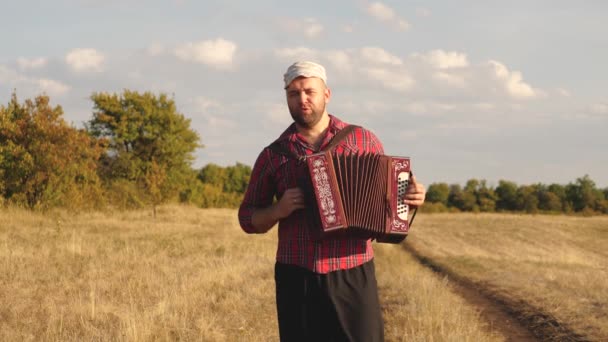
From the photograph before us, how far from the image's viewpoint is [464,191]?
98.2 m

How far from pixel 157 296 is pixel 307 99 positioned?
284 inches

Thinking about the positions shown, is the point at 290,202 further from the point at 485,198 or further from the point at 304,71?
the point at 485,198

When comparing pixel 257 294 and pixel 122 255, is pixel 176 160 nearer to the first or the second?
pixel 122 255

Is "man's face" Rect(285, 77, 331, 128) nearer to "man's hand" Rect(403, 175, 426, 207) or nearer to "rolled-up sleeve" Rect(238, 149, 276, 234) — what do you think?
"rolled-up sleeve" Rect(238, 149, 276, 234)

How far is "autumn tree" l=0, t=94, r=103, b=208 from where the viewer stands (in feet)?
88.6

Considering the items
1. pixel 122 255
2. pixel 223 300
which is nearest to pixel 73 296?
pixel 223 300

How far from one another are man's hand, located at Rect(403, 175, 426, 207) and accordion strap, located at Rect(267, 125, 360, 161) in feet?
1.77

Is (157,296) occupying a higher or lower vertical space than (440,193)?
lower

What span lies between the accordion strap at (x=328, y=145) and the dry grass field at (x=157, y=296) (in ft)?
14.1

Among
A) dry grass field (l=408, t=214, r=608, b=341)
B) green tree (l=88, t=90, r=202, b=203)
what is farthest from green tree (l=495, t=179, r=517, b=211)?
green tree (l=88, t=90, r=202, b=203)

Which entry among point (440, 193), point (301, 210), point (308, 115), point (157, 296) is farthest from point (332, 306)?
point (440, 193)

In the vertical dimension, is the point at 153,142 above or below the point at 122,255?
above

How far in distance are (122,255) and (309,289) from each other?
11.5 metres

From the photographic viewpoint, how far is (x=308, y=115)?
3.88 m
